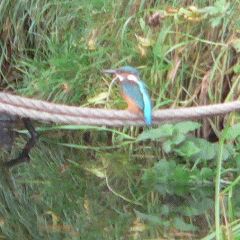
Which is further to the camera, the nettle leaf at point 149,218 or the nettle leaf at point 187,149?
the nettle leaf at point 187,149

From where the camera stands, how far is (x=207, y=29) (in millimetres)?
5117

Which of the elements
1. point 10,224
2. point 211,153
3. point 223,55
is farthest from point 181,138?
point 10,224

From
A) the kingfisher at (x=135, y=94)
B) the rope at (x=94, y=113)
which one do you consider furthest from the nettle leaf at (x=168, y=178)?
the rope at (x=94, y=113)

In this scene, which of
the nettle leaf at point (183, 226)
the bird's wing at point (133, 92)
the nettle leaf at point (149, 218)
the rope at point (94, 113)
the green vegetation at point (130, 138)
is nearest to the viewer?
the rope at point (94, 113)

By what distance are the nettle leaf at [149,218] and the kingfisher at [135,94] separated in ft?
2.26

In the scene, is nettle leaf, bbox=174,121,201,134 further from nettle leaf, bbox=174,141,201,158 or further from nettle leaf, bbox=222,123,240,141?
nettle leaf, bbox=222,123,240,141

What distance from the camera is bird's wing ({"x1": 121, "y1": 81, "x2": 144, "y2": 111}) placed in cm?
367

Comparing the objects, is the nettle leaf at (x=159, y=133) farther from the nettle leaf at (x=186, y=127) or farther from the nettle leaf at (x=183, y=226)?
the nettle leaf at (x=183, y=226)

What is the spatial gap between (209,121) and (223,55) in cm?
30

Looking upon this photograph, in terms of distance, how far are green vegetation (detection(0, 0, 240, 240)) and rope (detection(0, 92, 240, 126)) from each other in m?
0.59

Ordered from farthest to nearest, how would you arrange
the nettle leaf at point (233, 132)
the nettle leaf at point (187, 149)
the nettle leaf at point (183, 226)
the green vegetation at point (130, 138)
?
the nettle leaf at point (187, 149) → the nettle leaf at point (233, 132) → the green vegetation at point (130, 138) → the nettle leaf at point (183, 226)

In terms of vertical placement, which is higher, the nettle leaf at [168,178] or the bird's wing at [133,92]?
the bird's wing at [133,92]

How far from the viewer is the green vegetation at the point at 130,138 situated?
14.6 feet

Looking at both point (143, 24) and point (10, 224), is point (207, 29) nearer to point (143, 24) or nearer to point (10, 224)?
point (143, 24)
